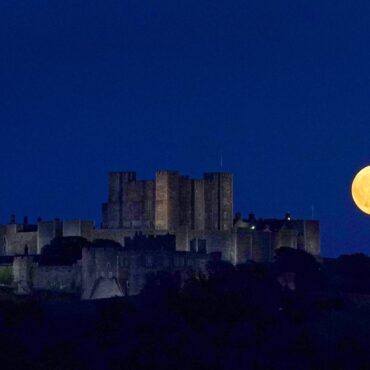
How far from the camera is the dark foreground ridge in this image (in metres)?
35.4

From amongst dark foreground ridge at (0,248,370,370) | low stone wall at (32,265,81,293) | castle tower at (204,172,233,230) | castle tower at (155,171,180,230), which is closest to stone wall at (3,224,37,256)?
castle tower at (155,171,180,230)

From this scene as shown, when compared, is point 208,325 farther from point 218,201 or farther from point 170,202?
point 218,201

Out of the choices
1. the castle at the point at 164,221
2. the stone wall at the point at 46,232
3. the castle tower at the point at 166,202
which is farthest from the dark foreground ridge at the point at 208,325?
the stone wall at the point at 46,232

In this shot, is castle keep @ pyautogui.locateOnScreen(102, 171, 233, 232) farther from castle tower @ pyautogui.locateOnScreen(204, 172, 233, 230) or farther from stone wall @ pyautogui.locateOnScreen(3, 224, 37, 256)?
stone wall @ pyautogui.locateOnScreen(3, 224, 37, 256)

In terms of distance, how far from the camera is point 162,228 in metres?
64.6

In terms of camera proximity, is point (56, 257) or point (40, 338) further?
point (56, 257)

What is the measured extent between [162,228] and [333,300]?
45.5 ft

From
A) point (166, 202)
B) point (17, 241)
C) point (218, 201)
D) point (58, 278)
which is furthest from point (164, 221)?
point (58, 278)

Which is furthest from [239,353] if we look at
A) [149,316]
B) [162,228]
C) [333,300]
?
[162,228]

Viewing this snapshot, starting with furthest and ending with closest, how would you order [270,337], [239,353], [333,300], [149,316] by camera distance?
[333,300], [149,316], [270,337], [239,353]

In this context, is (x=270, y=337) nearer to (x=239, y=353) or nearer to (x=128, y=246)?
(x=239, y=353)

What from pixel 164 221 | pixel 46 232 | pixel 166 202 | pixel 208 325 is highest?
pixel 166 202

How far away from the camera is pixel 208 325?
4269cm

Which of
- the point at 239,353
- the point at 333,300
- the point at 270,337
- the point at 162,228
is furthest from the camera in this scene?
the point at 162,228
